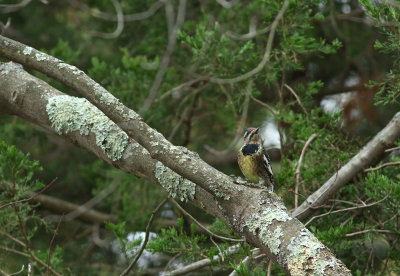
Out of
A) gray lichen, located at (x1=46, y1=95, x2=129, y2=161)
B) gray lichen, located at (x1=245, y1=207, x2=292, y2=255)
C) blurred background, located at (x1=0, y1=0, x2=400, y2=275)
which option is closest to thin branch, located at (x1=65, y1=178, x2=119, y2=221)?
blurred background, located at (x1=0, y1=0, x2=400, y2=275)

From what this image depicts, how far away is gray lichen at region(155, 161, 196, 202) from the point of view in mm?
2649

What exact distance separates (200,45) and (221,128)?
1.93m

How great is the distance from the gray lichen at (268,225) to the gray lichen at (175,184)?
1.10ft

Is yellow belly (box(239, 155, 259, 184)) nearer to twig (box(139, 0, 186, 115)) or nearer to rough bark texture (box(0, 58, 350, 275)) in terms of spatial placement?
twig (box(139, 0, 186, 115))

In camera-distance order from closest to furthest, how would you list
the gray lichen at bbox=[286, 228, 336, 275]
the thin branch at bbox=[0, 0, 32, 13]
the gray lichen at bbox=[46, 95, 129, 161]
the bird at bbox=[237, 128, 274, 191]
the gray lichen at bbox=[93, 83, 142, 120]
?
1. the gray lichen at bbox=[286, 228, 336, 275]
2. the gray lichen at bbox=[93, 83, 142, 120]
3. the gray lichen at bbox=[46, 95, 129, 161]
4. the thin branch at bbox=[0, 0, 32, 13]
5. the bird at bbox=[237, 128, 274, 191]

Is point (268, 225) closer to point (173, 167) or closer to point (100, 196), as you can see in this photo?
point (173, 167)

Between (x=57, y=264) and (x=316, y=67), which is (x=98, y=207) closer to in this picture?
(x=57, y=264)

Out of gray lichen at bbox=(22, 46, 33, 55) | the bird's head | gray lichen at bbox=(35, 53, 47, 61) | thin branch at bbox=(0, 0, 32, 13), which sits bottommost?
the bird's head

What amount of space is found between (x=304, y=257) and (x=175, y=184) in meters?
0.72

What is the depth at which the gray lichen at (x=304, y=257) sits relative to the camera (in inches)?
85.0

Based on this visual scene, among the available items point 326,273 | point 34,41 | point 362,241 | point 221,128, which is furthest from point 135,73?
point 326,273

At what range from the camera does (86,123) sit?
291 centimetres

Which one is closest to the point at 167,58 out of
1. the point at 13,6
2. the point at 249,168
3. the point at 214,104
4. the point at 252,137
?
the point at 252,137

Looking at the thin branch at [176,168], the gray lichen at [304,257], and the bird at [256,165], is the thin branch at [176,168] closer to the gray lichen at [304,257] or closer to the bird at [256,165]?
the gray lichen at [304,257]
